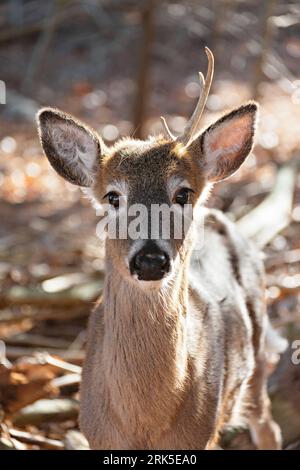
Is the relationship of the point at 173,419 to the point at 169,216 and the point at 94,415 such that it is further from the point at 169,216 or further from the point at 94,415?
the point at 169,216

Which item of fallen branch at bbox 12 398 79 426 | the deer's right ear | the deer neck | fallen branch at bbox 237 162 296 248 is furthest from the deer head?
fallen branch at bbox 237 162 296 248

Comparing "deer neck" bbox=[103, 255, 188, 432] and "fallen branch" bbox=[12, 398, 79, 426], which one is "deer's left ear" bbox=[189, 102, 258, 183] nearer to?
"deer neck" bbox=[103, 255, 188, 432]

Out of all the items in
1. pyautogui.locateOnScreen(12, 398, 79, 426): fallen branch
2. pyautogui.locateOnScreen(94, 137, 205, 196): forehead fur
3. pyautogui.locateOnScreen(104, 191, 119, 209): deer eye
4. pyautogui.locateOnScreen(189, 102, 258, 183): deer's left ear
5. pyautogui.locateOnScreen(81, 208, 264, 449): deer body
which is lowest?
pyautogui.locateOnScreen(12, 398, 79, 426): fallen branch

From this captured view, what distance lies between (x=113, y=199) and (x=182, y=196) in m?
0.34

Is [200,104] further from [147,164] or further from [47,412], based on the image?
[47,412]

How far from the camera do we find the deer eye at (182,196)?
4430 mm

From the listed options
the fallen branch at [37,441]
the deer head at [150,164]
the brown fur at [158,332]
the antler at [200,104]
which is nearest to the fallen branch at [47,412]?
the fallen branch at [37,441]

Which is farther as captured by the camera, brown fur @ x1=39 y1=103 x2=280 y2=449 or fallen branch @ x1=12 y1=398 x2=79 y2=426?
fallen branch @ x1=12 y1=398 x2=79 y2=426

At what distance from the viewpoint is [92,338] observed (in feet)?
15.7

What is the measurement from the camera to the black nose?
3.97 metres

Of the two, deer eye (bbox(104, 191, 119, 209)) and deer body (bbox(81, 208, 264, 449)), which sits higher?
deer eye (bbox(104, 191, 119, 209))

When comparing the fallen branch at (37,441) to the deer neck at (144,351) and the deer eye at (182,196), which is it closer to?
the deer neck at (144,351)

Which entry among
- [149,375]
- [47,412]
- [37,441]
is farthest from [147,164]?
[47,412]

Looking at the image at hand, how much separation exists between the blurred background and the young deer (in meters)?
0.96
